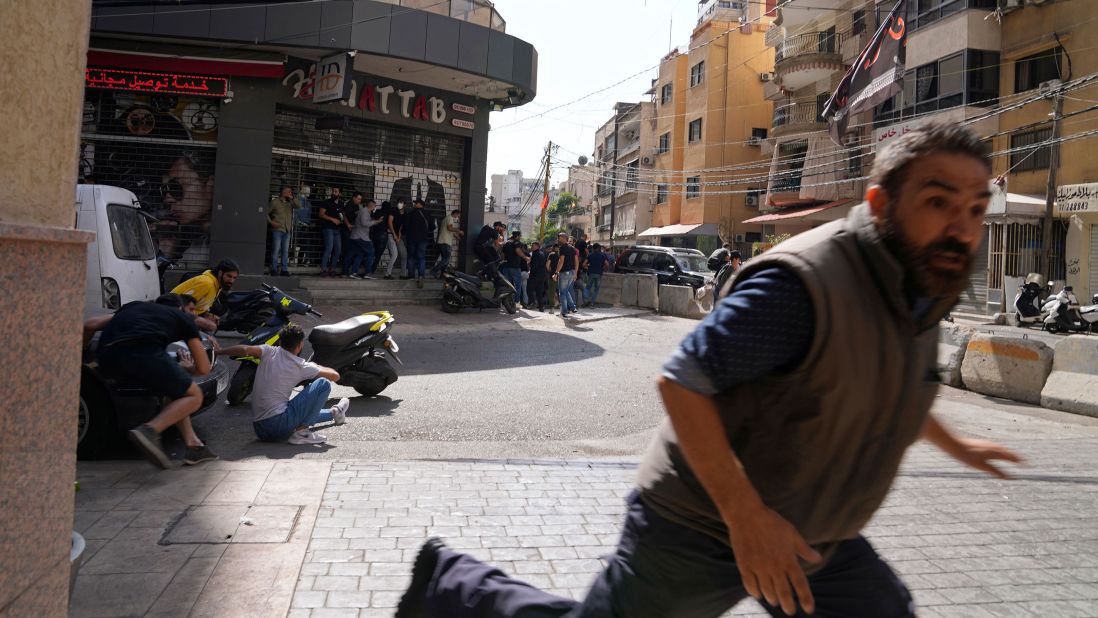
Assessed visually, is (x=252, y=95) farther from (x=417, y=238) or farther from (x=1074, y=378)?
(x=1074, y=378)

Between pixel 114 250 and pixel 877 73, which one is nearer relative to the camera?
pixel 114 250

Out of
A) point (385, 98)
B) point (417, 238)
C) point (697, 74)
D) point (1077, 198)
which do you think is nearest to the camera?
point (417, 238)

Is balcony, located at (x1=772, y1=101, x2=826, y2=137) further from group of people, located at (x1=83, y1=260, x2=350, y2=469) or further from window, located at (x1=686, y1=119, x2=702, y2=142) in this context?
group of people, located at (x1=83, y1=260, x2=350, y2=469)

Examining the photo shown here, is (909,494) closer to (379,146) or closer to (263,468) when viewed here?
(263,468)

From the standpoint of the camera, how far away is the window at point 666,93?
4850 centimetres

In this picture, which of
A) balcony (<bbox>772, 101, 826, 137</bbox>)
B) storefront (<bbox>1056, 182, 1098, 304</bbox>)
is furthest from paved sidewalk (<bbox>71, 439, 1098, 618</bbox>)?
balcony (<bbox>772, 101, 826, 137</bbox>)

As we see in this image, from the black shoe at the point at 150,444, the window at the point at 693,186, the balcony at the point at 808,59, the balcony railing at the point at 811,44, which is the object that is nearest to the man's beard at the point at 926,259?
the black shoe at the point at 150,444

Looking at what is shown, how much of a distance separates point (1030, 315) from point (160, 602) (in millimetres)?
20664

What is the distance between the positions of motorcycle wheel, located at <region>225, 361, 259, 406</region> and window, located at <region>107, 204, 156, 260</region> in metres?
3.11

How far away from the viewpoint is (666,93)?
163 ft

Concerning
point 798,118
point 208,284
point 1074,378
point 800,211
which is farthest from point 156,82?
point 798,118

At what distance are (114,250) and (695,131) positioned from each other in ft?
124

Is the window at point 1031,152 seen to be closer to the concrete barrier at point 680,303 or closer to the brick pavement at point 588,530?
the concrete barrier at point 680,303

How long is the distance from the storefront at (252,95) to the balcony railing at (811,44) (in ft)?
67.4
